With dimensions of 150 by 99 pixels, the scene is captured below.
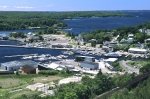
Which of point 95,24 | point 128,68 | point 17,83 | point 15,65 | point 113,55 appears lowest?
point 95,24

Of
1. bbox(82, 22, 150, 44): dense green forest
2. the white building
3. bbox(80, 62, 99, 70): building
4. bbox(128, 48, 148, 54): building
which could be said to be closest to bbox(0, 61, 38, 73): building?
the white building

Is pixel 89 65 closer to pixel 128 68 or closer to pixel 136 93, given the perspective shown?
pixel 128 68

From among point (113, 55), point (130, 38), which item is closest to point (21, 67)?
point (113, 55)

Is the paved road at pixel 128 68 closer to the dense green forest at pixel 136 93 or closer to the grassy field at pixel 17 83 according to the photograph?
the grassy field at pixel 17 83

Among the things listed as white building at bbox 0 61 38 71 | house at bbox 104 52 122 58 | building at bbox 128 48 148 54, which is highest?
white building at bbox 0 61 38 71

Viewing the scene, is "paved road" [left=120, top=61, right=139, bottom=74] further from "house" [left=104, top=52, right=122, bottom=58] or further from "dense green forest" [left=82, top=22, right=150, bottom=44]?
"dense green forest" [left=82, top=22, right=150, bottom=44]

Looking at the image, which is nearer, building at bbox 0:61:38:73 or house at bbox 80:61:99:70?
building at bbox 0:61:38:73

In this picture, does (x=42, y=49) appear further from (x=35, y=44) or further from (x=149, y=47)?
(x=149, y=47)

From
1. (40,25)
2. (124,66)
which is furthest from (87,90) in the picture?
(40,25)
